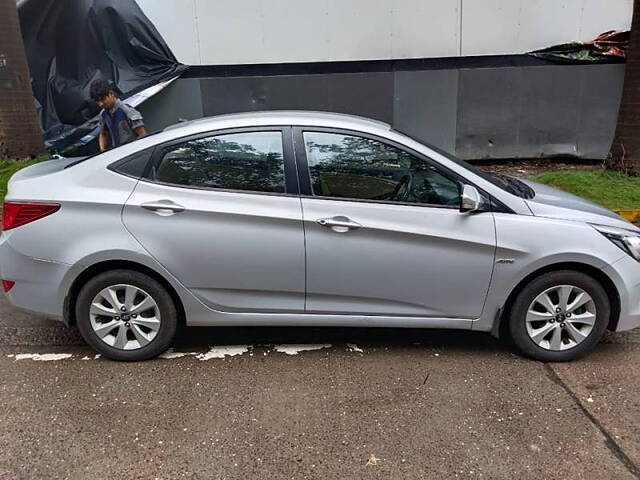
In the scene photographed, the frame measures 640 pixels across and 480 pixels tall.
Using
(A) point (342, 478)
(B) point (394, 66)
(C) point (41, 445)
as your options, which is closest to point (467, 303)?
(A) point (342, 478)

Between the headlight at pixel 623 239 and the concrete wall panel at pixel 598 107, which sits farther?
the concrete wall panel at pixel 598 107

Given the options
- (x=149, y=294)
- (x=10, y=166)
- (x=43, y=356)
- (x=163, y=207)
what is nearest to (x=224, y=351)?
(x=149, y=294)

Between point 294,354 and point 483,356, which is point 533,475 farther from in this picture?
point 294,354

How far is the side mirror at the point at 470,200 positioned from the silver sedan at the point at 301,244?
0.01 meters

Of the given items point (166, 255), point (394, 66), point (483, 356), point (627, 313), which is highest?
point (394, 66)

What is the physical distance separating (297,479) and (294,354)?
1.27 m

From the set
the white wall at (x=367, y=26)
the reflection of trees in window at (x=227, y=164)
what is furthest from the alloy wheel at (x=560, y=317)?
the white wall at (x=367, y=26)

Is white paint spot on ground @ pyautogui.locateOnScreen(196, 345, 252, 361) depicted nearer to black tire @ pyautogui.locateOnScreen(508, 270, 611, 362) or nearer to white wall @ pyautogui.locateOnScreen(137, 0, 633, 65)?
black tire @ pyautogui.locateOnScreen(508, 270, 611, 362)

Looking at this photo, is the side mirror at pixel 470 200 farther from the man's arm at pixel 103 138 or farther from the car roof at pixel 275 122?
the man's arm at pixel 103 138

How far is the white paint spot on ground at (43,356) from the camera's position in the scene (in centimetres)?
376

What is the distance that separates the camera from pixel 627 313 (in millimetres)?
3580

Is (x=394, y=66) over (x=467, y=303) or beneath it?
over

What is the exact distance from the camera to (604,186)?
24.6 feet

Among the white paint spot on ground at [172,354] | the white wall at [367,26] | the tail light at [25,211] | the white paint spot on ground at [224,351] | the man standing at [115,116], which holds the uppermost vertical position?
the white wall at [367,26]
